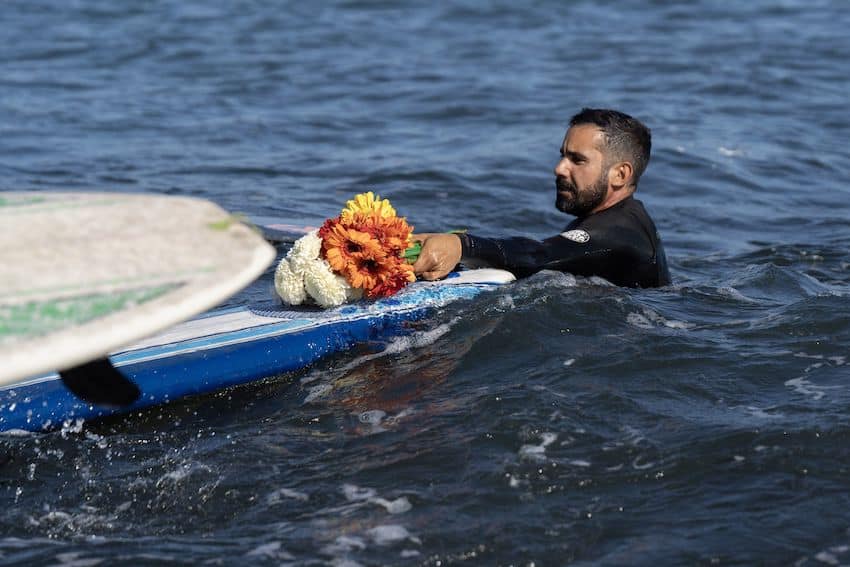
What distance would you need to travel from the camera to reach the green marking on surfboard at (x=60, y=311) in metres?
3.26

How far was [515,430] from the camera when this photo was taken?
4.48 m

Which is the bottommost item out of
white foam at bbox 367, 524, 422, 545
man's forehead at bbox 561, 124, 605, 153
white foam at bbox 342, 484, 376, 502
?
white foam at bbox 342, 484, 376, 502

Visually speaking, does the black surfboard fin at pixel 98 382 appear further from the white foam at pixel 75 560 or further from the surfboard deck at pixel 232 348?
the surfboard deck at pixel 232 348

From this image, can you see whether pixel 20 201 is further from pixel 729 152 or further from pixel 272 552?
pixel 729 152

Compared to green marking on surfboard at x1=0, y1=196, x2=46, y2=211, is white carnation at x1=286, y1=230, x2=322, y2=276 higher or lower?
lower

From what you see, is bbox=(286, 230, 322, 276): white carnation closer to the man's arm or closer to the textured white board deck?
the man's arm

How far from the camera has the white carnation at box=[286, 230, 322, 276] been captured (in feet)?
17.4

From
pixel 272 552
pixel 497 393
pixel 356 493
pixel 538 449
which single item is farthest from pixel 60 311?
pixel 497 393

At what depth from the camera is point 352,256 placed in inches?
207

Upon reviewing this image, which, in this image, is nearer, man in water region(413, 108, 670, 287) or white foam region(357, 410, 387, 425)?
white foam region(357, 410, 387, 425)

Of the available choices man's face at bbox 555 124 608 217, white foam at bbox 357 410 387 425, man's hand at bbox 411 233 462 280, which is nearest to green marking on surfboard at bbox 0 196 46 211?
white foam at bbox 357 410 387 425

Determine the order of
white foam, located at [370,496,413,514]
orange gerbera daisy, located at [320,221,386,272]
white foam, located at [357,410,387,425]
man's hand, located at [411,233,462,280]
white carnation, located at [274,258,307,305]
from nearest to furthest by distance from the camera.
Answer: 1. white foam, located at [370,496,413,514]
2. white foam, located at [357,410,387,425]
3. orange gerbera daisy, located at [320,221,386,272]
4. white carnation, located at [274,258,307,305]
5. man's hand, located at [411,233,462,280]

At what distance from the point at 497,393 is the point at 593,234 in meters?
1.40

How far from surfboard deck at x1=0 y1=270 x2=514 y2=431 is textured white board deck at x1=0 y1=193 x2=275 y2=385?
1292mm
